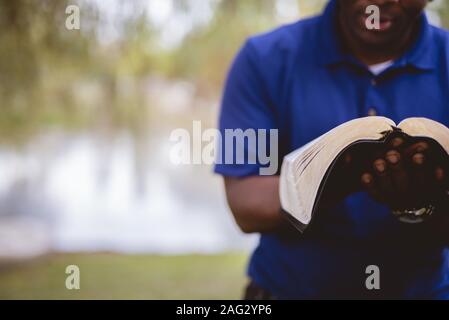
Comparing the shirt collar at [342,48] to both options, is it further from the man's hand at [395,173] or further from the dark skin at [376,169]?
the man's hand at [395,173]

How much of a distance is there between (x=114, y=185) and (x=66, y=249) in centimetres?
24

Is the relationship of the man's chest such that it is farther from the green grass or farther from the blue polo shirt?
the green grass

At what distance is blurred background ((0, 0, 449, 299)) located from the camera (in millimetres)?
1376

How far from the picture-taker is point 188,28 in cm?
146

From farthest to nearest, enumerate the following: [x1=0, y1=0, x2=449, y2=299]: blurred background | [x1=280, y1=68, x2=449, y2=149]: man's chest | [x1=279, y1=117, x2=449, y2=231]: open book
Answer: [x1=0, y1=0, x2=449, y2=299]: blurred background
[x1=280, y1=68, x2=449, y2=149]: man's chest
[x1=279, y1=117, x2=449, y2=231]: open book

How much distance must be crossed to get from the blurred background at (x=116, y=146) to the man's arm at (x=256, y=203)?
63 centimetres

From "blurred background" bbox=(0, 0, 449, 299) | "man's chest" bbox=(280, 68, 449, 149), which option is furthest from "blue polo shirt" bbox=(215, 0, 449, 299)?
"blurred background" bbox=(0, 0, 449, 299)

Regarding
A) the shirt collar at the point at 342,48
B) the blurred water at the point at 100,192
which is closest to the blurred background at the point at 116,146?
the blurred water at the point at 100,192

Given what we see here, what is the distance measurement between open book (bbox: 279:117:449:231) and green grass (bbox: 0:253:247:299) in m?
0.79

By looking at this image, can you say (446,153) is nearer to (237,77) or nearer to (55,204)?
(237,77)

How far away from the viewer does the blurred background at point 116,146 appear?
4.51ft

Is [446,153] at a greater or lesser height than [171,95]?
lesser

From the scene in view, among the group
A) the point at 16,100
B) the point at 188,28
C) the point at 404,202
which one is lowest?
the point at 404,202
